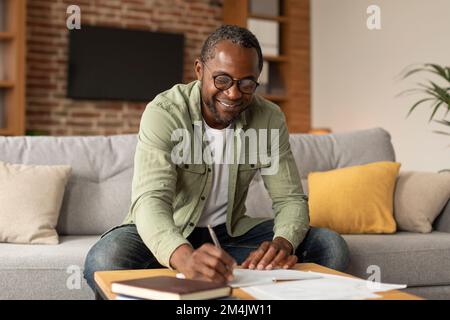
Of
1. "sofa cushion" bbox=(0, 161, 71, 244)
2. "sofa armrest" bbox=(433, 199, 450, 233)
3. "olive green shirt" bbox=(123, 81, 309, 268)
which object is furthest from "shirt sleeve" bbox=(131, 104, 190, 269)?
"sofa armrest" bbox=(433, 199, 450, 233)

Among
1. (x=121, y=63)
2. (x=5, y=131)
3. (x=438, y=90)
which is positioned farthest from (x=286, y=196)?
(x=121, y=63)

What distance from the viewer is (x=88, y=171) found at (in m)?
2.56

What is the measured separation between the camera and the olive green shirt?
1684 millimetres

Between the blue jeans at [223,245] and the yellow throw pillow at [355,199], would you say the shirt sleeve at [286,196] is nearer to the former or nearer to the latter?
the blue jeans at [223,245]

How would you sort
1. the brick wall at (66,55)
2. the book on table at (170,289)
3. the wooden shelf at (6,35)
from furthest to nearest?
the brick wall at (66,55) → the wooden shelf at (6,35) → the book on table at (170,289)

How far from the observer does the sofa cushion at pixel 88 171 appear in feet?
8.13

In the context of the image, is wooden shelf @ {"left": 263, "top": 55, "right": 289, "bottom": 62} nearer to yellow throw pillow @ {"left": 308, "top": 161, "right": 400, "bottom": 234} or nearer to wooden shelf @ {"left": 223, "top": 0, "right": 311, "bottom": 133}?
wooden shelf @ {"left": 223, "top": 0, "right": 311, "bottom": 133}

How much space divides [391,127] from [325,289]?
3961mm

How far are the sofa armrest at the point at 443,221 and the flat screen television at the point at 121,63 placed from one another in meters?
3.42

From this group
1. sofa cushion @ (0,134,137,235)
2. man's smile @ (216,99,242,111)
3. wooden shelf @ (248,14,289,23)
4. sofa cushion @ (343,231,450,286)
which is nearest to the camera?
man's smile @ (216,99,242,111)

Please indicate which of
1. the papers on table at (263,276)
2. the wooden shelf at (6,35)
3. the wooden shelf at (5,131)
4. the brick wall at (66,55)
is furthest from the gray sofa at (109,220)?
the brick wall at (66,55)

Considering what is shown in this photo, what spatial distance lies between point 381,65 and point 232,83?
367cm

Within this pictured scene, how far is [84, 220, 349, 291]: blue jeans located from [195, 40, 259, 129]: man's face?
0.38 meters
